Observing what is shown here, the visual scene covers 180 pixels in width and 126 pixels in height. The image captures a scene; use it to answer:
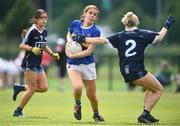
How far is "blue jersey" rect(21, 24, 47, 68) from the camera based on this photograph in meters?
18.6

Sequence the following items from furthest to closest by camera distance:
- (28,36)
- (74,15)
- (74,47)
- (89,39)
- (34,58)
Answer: (74,15), (34,58), (28,36), (74,47), (89,39)

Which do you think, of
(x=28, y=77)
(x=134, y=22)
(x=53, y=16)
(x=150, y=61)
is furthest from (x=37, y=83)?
(x=53, y=16)

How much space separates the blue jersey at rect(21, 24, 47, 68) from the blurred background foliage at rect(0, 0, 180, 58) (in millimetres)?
21127

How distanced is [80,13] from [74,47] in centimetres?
2475

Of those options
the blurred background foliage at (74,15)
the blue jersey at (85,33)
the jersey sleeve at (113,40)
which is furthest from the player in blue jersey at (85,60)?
the blurred background foliage at (74,15)

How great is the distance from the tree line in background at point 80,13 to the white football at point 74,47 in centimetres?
2279

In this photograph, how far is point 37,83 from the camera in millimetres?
18875

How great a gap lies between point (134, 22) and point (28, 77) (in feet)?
10.3

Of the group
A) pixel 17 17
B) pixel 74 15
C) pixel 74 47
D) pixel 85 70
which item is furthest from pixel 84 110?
pixel 17 17

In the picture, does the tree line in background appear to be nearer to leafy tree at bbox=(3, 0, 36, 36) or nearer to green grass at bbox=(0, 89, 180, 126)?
leafy tree at bbox=(3, 0, 36, 36)

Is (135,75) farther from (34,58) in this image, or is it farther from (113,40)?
(34,58)

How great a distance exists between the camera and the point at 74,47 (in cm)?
1734

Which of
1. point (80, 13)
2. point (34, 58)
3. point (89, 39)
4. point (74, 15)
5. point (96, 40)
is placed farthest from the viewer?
point (74, 15)

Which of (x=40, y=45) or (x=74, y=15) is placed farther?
(x=74, y=15)
